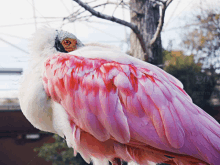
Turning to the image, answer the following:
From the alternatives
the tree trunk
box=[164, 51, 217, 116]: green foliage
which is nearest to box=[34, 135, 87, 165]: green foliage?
the tree trunk

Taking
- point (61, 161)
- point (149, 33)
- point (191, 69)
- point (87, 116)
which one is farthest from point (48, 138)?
point (87, 116)

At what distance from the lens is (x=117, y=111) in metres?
0.85

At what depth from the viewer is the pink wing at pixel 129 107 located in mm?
816

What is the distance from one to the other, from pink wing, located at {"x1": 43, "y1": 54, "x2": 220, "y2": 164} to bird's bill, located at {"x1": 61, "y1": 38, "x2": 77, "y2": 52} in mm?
200

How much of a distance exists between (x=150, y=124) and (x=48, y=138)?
95.9 inches

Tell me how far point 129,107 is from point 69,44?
1.58 ft

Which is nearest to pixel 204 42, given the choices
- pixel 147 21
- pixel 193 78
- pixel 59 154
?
pixel 193 78

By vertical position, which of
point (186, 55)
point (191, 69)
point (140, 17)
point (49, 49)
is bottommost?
point (191, 69)

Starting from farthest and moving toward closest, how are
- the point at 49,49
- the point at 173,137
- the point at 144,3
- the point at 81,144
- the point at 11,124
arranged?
the point at 11,124, the point at 144,3, the point at 49,49, the point at 81,144, the point at 173,137

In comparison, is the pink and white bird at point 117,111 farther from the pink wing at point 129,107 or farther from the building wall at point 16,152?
the building wall at point 16,152

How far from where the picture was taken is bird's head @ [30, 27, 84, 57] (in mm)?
1061

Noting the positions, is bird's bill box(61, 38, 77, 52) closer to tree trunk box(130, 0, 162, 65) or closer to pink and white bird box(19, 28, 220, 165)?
pink and white bird box(19, 28, 220, 165)

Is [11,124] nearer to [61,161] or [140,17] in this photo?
[61,161]

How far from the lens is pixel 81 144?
923 mm
